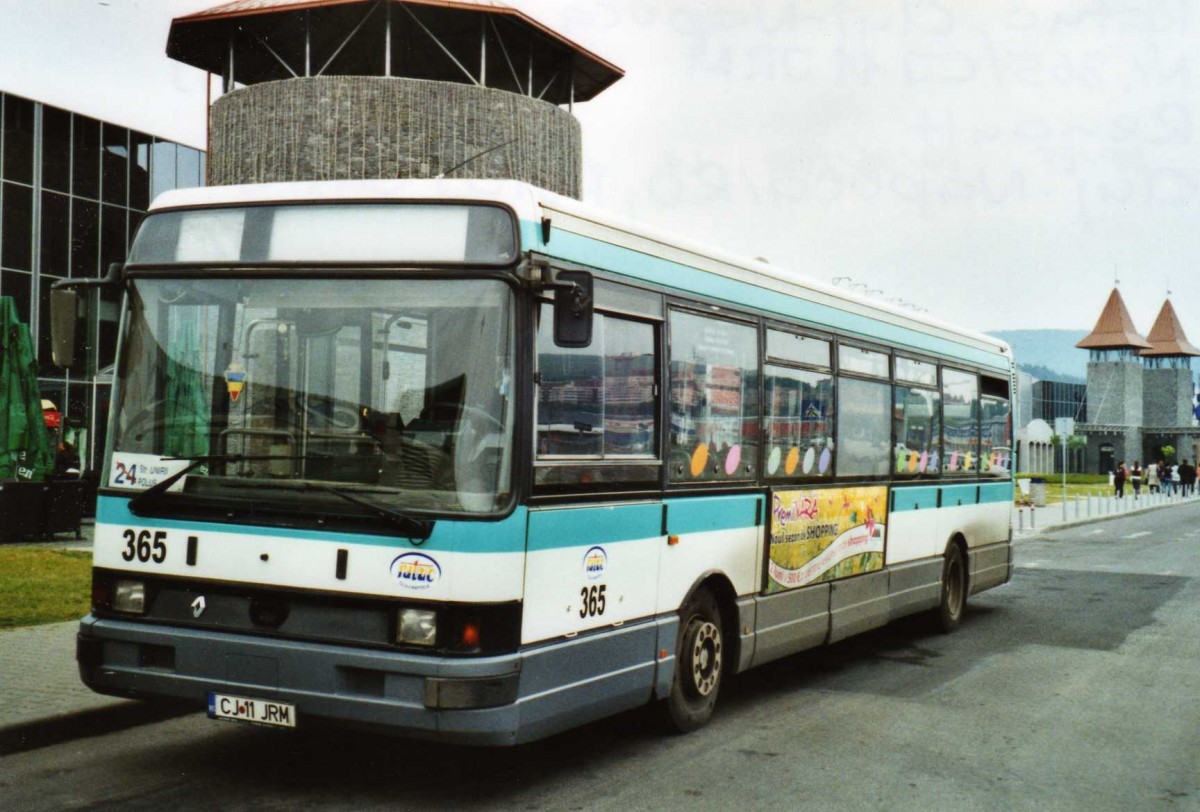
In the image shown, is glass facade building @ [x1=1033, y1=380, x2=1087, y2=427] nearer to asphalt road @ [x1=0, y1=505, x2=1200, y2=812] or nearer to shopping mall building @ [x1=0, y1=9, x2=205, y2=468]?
shopping mall building @ [x1=0, y1=9, x2=205, y2=468]

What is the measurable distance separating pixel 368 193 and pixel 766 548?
3.82m

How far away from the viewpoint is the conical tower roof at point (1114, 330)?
125 m

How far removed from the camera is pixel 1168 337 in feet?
428

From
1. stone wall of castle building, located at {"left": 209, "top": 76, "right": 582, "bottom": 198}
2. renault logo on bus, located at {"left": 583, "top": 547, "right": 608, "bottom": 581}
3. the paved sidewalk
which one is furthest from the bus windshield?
the paved sidewalk

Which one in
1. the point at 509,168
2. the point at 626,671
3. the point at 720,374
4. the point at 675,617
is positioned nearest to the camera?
the point at 626,671

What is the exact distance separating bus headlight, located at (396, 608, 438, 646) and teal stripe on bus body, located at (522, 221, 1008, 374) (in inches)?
72.0

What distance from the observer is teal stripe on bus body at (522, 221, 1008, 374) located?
6.44 metres

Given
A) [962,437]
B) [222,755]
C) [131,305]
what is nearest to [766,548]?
[222,755]

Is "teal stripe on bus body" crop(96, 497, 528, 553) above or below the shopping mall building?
below

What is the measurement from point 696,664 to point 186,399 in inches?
134

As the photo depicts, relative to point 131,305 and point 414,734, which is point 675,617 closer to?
point 414,734

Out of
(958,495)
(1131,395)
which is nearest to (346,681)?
(958,495)

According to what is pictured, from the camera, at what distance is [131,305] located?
627cm

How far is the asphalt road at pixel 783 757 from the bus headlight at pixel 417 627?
89 cm
